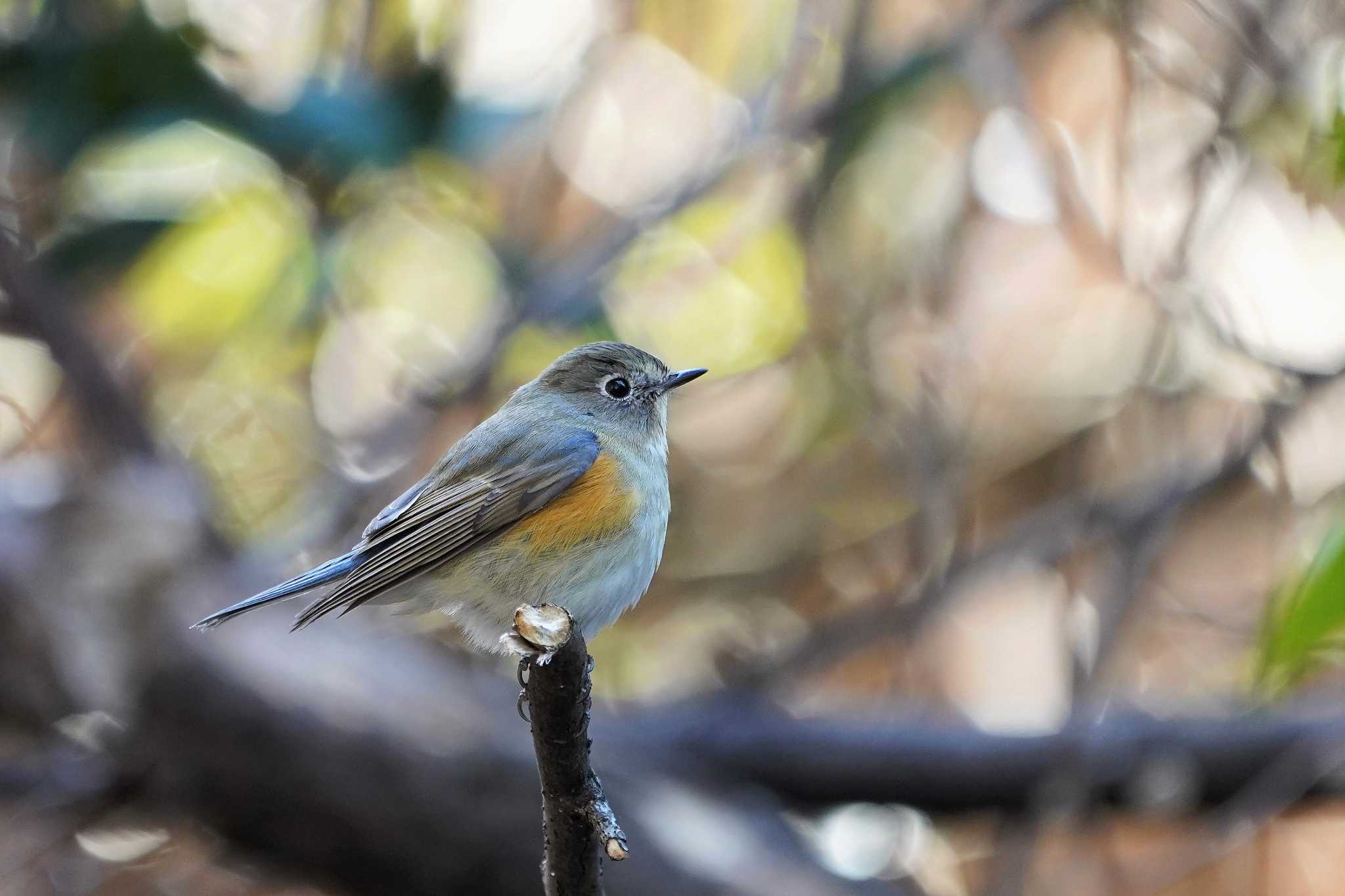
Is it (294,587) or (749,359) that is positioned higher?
(749,359)

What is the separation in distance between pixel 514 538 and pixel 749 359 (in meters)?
2.43

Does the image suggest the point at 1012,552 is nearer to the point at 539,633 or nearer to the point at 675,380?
the point at 675,380

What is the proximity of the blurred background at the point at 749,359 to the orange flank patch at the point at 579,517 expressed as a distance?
4.31ft

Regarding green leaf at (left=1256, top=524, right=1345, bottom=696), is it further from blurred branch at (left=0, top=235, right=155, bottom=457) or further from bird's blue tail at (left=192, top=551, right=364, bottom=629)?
blurred branch at (left=0, top=235, right=155, bottom=457)

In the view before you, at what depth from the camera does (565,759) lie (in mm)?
2027

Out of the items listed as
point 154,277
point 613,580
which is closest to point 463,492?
point 613,580

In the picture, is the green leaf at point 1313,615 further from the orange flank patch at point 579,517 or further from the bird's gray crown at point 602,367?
the bird's gray crown at point 602,367

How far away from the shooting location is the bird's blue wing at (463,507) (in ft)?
8.74

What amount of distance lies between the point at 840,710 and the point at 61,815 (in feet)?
8.64

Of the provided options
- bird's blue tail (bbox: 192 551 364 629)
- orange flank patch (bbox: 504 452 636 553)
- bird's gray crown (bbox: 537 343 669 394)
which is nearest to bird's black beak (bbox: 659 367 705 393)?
bird's gray crown (bbox: 537 343 669 394)

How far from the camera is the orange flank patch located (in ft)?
8.99

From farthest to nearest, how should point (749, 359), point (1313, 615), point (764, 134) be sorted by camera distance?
point (749, 359), point (764, 134), point (1313, 615)

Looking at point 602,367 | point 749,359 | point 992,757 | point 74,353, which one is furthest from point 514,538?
point 749,359

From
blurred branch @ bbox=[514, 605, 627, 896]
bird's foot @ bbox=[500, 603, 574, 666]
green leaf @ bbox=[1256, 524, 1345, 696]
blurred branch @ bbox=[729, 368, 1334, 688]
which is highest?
blurred branch @ bbox=[729, 368, 1334, 688]
